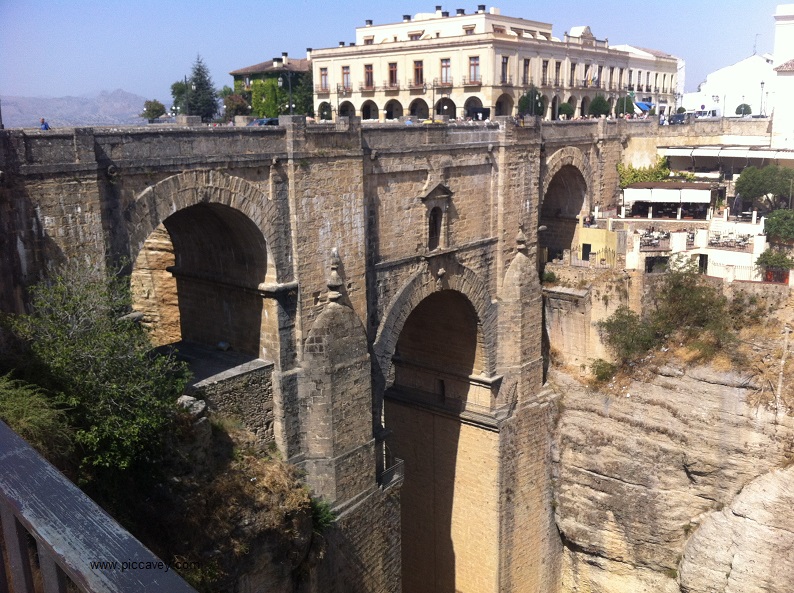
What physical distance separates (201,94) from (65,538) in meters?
45.9

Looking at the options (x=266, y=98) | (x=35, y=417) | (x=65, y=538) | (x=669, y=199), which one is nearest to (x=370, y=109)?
(x=266, y=98)

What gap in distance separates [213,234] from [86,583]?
43.0ft

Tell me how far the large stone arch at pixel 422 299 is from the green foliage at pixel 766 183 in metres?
11.1

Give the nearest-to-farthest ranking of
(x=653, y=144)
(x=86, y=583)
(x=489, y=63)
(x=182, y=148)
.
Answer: (x=86, y=583), (x=182, y=148), (x=653, y=144), (x=489, y=63)

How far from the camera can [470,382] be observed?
2025 cm

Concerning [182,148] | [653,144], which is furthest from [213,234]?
[653,144]

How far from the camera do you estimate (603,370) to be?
2122 cm

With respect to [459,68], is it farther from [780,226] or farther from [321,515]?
[321,515]

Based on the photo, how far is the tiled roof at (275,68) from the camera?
49.4 m

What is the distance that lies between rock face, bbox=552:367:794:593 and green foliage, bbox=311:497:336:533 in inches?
362

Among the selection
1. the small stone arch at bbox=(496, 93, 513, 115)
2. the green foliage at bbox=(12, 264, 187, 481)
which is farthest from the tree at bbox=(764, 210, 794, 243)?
the small stone arch at bbox=(496, 93, 513, 115)

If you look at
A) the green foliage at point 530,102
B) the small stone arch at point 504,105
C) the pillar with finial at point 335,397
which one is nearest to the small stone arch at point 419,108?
the small stone arch at point 504,105

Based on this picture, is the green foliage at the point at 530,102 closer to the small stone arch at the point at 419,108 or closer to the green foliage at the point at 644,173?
the small stone arch at the point at 419,108

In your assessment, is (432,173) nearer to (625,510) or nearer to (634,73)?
(625,510)
